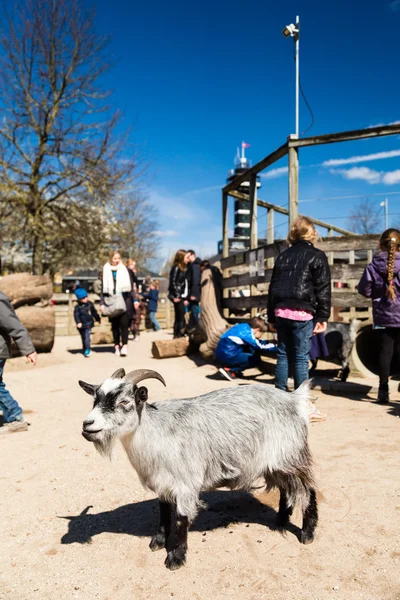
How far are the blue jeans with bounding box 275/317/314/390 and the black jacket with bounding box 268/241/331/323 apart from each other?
0.17 m

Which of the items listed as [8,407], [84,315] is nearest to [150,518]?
[8,407]

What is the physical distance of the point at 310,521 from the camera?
3.11m

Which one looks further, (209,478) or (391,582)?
(209,478)

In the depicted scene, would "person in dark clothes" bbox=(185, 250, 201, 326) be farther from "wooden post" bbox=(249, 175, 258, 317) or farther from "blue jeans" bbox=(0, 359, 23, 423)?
"blue jeans" bbox=(0, 359, 23, 423)

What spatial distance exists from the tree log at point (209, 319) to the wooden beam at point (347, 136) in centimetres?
373

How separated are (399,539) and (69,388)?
19.8 ft

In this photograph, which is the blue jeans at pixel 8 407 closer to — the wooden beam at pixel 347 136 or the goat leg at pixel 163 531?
the goat leg at pixel 163 531

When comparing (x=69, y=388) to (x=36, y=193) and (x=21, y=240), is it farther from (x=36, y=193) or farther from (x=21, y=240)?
(x=21, y=240)

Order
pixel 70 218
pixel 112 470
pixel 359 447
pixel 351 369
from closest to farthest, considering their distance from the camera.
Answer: pixel 112 470
pixel 359 447
pixel 351 369
pixel 70 218

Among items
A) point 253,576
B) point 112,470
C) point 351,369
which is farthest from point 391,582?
point 351,369

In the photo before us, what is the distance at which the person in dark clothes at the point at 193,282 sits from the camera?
1162 centimetres

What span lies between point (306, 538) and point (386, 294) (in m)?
3.85

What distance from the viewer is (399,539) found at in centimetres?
301

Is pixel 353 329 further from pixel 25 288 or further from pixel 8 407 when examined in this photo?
pixel 25 288
